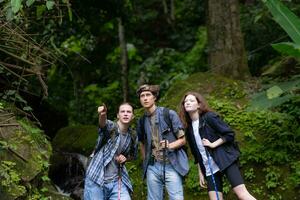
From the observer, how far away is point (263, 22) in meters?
12.4

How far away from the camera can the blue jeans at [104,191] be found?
516 cm

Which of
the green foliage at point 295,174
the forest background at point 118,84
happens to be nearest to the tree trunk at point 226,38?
the forest background at point 118,84

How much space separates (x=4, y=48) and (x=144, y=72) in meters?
8.07

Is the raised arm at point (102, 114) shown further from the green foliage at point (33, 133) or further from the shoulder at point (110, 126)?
the green foliage at point (33, 133)

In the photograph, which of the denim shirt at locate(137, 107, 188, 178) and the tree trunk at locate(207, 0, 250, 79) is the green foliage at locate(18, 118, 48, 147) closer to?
the denim shirt at locate(137, 107, 188, 178)

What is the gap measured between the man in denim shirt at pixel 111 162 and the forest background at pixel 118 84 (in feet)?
4.32

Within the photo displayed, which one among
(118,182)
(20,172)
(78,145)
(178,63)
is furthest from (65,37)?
(118,182)

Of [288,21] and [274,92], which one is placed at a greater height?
[288,21]

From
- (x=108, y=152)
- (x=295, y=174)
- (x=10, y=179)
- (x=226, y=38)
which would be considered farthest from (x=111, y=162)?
(x=226, y=38)

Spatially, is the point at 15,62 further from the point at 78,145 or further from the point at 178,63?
the point at 178,63

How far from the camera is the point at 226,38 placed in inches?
360

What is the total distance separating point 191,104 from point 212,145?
54 centimetres

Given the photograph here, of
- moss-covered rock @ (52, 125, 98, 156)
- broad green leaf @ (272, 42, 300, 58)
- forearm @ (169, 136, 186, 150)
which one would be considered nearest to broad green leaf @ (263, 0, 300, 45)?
broad green leaf @ (272, 42, 300, 58)

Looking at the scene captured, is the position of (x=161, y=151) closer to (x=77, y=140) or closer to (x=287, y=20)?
(x=287, y=20)
